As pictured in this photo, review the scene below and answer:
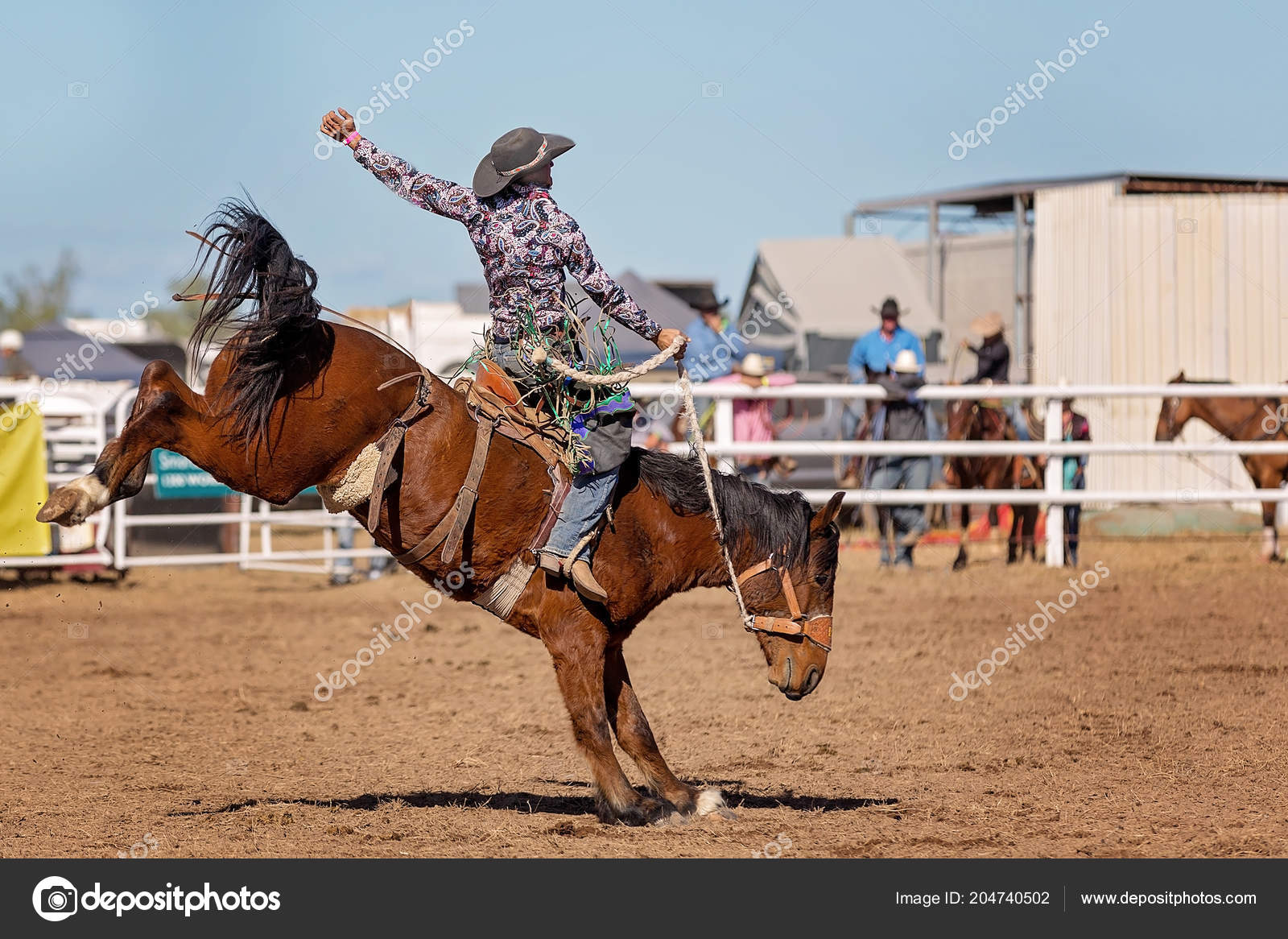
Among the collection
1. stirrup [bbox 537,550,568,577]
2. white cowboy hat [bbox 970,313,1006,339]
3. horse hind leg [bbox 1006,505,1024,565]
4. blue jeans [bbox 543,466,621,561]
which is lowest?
horse hind leg [bbox 1006,505,1024,565]

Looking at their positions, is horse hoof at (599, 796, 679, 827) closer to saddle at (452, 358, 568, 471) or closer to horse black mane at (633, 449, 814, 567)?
horse black mane at (633, 449, 814, 567)

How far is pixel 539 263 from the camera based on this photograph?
15.0 feet

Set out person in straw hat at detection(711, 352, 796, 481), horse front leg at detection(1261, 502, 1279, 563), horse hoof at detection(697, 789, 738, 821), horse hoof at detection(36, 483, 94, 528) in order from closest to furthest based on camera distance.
Answer: horse hoof at detection(36, 483, 94, 528), horse hoof at detection(697, 789, 738, 821), person in straw hat at detection(711, 352, 796, 481), horse front leg at detection(1261, 502, 1279, 563)

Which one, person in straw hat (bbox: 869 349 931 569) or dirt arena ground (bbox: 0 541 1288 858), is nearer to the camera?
dirt arena ground (bbox: 0 541 1288 858)

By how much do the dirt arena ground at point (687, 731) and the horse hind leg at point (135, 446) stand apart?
1.09m

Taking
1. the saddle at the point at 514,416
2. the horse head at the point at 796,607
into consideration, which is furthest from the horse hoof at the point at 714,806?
the saddle at the point at 514,416

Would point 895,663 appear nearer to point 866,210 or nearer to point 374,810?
point 374,810

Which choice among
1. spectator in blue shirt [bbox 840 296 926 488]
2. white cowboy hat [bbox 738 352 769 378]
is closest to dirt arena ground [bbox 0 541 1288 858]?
spectator in blue shirt [bbox 840 296 926 488]

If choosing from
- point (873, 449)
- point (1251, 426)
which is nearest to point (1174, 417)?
point (1251, 426)

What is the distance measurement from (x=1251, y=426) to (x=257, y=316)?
1126 centimetres

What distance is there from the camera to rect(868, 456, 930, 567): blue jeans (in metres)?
12.0
